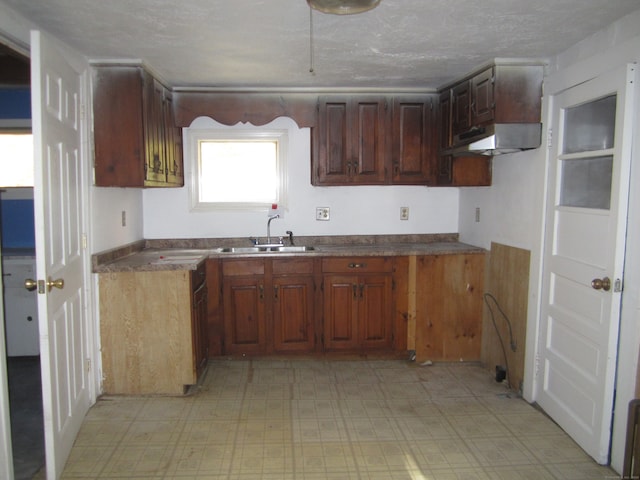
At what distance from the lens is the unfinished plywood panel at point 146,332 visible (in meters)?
2.98

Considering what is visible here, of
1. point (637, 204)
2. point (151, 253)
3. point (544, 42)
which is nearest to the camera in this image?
point (637, 204)

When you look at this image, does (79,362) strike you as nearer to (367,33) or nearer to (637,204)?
(367,33)

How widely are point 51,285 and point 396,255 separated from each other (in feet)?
7.86

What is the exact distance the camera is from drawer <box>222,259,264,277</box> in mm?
3633

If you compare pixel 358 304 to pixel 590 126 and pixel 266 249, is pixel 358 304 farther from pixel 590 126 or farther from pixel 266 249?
pixel 590 126

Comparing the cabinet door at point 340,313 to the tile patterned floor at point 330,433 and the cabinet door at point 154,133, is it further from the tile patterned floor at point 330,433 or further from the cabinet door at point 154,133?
the cabinet door at point 154,133

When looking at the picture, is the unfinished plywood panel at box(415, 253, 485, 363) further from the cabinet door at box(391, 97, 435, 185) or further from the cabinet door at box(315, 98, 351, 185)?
the cabinet door at box(315, 98, 351, 185)

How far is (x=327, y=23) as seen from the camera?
7.53 feet

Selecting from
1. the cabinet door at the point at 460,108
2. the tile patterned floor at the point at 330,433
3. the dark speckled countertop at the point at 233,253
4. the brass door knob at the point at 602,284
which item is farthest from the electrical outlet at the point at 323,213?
the brass door knob at the point at 602,284

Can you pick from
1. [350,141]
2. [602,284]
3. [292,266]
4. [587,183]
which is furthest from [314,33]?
[602,284]

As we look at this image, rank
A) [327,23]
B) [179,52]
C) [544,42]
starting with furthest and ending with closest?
[179,52] < [544,42] < [327,23]

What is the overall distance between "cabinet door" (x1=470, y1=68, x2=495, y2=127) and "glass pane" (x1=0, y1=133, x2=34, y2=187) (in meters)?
3.57

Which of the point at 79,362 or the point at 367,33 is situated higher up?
the point at 367,33

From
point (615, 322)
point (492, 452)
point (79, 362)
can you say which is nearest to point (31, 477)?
point (79, 362)
